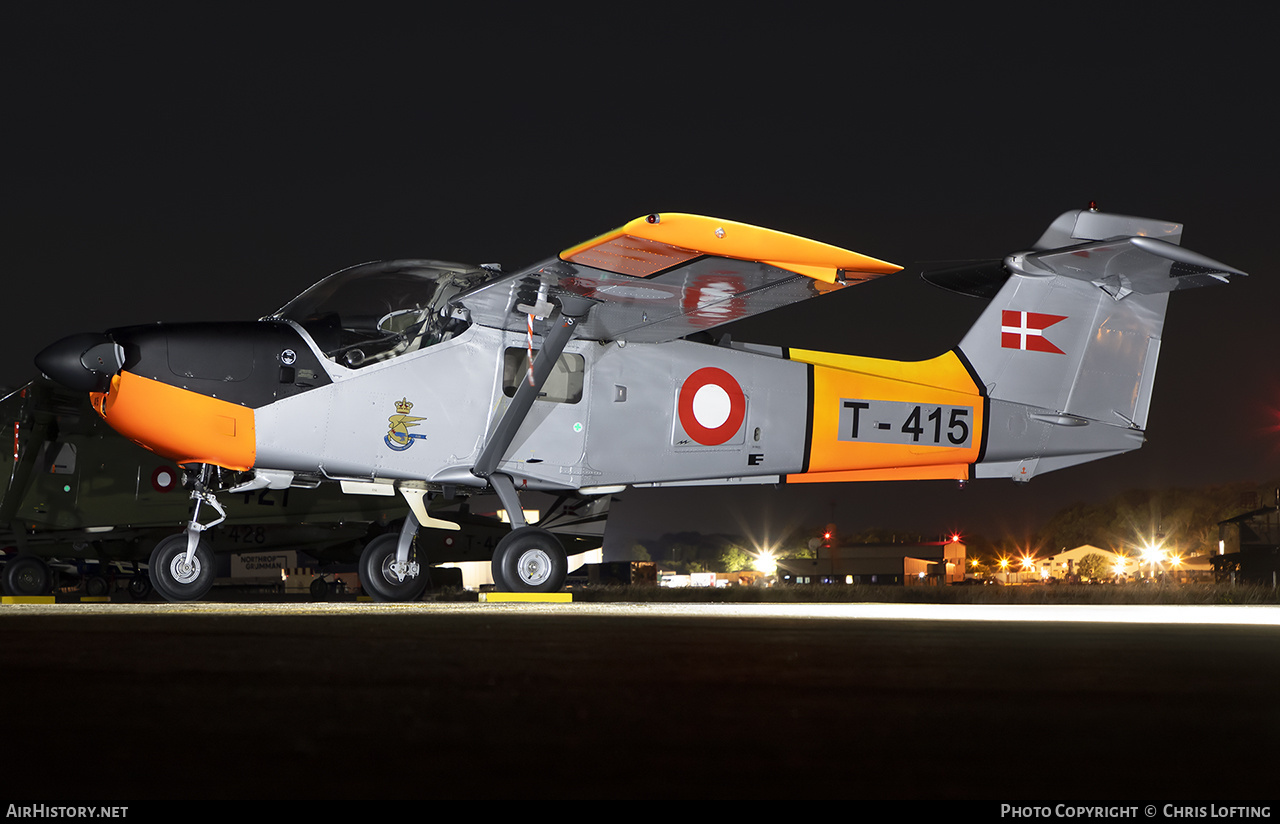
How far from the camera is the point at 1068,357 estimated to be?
37.6 feet

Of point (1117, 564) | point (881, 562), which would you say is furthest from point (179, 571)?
point (1117, 564)

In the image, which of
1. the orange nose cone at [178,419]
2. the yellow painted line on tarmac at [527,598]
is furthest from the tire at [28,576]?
the yellow painted line on tarmac at [527,598]

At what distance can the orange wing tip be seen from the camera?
708 centimetres

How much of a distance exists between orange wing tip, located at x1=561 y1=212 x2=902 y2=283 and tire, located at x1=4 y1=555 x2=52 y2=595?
10.8 metres

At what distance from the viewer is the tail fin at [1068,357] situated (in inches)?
444

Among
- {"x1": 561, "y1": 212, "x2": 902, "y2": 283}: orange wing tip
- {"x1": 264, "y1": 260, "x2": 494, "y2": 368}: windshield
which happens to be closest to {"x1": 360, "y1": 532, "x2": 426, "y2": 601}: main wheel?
{"x1": 264, "y1": 260, "x2": 494, "y2": 368}: windshield

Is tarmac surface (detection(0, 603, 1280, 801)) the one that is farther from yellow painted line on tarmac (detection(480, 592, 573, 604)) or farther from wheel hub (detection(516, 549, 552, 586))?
wheel hub (detection(516, 549, 552, 586))

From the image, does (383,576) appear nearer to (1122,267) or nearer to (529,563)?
(529,563)

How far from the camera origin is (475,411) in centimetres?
924

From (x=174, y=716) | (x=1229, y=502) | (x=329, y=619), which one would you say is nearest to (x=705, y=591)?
(x=329, y=619)

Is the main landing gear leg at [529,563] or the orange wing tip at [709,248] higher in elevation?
the orange wing tip at [709,248]

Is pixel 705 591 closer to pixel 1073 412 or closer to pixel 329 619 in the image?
pixel 1073 412

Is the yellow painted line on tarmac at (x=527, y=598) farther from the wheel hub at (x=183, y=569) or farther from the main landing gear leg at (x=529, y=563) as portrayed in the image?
the wheel hub at (x=183, y=569)

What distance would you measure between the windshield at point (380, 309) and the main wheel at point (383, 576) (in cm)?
204
